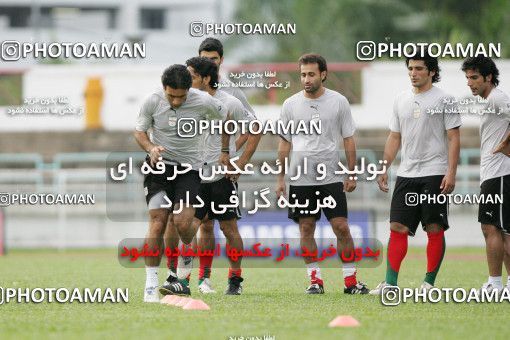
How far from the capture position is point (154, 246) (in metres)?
12.4

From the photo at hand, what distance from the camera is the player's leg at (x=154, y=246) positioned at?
1240 centimetres

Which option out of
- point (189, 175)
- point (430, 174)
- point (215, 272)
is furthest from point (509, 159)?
point (215, 272)

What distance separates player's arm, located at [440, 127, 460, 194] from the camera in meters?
12.9

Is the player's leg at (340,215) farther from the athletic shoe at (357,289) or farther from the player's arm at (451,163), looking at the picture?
the player's arm at (451,163)

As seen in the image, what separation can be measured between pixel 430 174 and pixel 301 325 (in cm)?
327

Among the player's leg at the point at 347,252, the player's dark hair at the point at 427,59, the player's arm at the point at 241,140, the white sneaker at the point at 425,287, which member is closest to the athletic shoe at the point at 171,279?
the player's arm at the point at 241,140

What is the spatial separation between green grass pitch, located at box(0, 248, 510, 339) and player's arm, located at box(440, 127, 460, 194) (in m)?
1.36

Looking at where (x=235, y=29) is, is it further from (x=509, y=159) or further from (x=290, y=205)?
(x=509, y=159)

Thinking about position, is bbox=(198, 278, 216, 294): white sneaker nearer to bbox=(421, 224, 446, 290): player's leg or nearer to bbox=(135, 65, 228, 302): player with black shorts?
bbox=(135, 65, 228, 302): player with black shorts

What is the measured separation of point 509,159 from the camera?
12992mm

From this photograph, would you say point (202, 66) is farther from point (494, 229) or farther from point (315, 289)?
point (494, 229)

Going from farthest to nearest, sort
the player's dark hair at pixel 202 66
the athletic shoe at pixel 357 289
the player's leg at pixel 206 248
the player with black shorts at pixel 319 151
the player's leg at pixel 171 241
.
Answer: the player's leg at pixel 206 248 < the player with black shorts at pixel 319 151 < the athletic shoe at pixel 357 289 < the player's dark hair at pixel 202 66 < the player's leg at pixel 171 241

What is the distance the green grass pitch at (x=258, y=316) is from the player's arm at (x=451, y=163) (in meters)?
1.36

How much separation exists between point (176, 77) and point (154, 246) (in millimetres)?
1621
